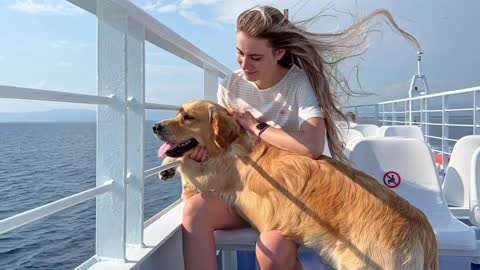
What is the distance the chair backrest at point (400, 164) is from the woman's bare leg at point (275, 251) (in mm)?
720

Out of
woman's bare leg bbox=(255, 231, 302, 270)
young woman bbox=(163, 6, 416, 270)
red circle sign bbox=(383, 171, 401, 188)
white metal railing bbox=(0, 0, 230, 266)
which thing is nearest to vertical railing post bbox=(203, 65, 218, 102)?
young woman bbox=(163, 6, 416, 270)

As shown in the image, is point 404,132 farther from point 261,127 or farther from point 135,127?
point 135,127

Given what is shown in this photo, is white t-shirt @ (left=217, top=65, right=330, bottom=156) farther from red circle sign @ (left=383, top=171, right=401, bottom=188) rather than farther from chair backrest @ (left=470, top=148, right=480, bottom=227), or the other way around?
chair backrest @ (left=470, top=148, right=480, bottom=227)

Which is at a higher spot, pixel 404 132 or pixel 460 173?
pixel 404 132

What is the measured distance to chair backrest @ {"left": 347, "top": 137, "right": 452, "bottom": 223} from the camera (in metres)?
1.93

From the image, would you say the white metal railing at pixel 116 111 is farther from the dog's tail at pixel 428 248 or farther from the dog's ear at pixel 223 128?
the dog's tail at pixel 428 248

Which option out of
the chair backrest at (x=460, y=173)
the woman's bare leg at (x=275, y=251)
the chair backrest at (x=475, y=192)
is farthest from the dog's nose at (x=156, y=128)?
the chair backrest at (x=460, y=173)

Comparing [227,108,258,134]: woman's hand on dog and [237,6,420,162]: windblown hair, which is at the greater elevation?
[237,6,420,162]: windblown hair

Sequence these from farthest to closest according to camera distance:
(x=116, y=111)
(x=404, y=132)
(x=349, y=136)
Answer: (x=404, y=132) → (x=349, y=136) → (x=116, y=111)

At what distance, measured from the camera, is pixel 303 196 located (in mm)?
1457

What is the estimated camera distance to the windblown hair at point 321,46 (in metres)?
1.68

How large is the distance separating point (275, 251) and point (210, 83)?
1667mm

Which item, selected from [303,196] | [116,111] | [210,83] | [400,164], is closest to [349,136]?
[210,83]

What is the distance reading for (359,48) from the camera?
6.07 ft
